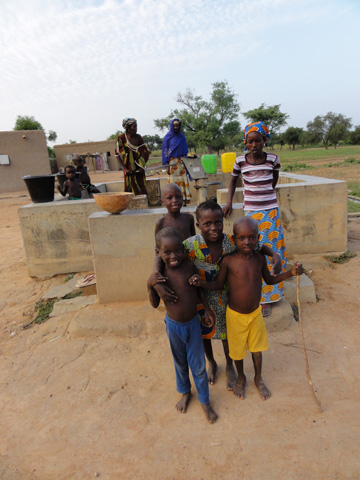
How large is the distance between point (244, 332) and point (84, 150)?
24.1 metres

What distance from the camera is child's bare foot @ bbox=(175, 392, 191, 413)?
2.06 m

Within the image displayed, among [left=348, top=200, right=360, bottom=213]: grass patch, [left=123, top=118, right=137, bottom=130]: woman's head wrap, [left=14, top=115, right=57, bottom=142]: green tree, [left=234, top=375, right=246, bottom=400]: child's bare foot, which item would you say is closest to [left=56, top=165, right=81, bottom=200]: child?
[left=123, top=118, right=137, bottom=130]: woman's head wrap

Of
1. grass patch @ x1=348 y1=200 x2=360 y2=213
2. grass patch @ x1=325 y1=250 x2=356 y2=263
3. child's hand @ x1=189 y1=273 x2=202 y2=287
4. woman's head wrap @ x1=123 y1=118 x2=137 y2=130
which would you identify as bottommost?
grass patch @ x1=325 y1=250 x2=356 y2=263

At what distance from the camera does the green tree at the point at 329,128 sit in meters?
40.7

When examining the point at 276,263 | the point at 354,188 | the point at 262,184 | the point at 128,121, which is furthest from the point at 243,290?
the point at 354,188

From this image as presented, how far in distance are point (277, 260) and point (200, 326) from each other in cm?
64

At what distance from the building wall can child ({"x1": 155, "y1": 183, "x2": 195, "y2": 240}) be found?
879 inches

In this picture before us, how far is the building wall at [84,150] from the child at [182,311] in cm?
2293

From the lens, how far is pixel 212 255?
6.57ft

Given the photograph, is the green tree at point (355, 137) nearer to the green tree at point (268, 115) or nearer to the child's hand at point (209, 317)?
the green tree at point (268, 115)

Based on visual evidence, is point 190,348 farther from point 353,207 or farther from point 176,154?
point 353,207

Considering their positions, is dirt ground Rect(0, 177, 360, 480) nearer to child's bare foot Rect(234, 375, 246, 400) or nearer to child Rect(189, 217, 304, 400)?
child's bare foot Rect(234, 375, 246, 400)

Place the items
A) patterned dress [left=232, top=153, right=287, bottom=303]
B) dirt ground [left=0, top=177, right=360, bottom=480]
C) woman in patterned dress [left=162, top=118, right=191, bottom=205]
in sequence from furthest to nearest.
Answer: woman in patterned dress [left=162, top=118, right=191, bottom=205] → patterned dress [left=232, top=153, right=287, bottom=303] → dirt ground [left=0, top=177, right=360, bottom=480]

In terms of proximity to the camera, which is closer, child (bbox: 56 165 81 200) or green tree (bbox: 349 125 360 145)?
child (bbox: 56 165 81 200)
